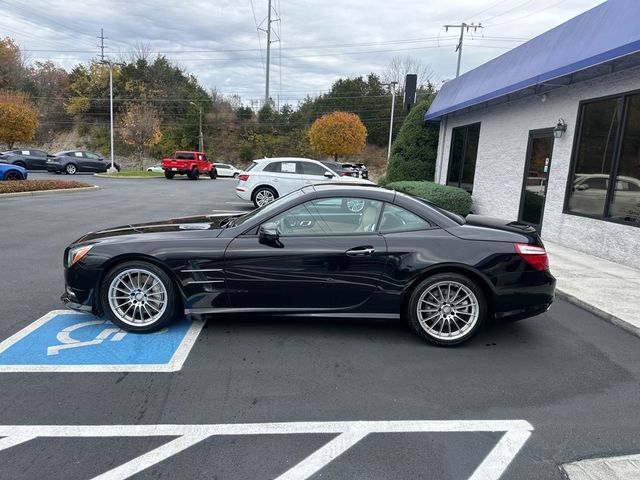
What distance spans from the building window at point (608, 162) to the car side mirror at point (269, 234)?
633 centimetres

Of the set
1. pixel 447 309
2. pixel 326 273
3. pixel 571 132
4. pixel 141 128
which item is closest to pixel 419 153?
pixel 571 132

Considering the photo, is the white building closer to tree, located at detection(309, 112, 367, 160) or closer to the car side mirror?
the car side mirror

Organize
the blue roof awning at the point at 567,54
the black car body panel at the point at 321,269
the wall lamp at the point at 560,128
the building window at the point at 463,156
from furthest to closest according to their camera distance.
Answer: the building window at the point at 463,156 < the wall lamp at the point at 560,128 < the blue roof awning at the point at 567,54 < the black car body panel at the point at 321,269

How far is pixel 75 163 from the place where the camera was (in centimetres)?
2952

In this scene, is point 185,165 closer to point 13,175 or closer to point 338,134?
point 13,175

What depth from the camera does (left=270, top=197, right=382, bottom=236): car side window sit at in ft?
13.5

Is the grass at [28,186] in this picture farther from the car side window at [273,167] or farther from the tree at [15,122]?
the tree at [15,122]

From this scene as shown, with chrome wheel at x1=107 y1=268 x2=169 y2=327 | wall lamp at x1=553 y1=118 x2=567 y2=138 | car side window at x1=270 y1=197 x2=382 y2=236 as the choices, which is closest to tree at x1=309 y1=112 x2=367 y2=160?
wall lamp at x1=553 y1=118 x2=567 y2=138

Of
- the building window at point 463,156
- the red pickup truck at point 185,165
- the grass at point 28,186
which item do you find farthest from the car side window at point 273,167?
the red pickup truck at point 185,165

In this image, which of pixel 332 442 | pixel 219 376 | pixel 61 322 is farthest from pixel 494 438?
pixel 61 322

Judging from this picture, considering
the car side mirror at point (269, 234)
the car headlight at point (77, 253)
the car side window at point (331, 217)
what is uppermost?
the car side window at point (331, 217)

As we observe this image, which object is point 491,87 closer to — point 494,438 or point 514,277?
point 514,277

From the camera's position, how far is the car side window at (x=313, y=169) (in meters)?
13.2

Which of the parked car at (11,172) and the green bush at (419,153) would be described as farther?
the parked car at (11,172)
